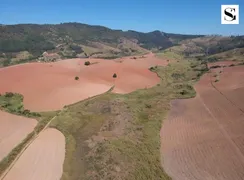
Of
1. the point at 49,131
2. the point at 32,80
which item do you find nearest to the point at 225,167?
the point at 49,131

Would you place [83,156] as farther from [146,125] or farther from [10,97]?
[10,97]

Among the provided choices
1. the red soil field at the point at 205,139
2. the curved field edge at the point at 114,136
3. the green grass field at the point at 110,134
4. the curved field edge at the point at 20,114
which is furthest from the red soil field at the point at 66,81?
the red soil field at the point at 205,139

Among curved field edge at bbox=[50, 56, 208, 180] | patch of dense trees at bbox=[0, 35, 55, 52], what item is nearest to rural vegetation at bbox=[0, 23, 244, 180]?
curved field edge at bbox=[50, 56, 208, 180]

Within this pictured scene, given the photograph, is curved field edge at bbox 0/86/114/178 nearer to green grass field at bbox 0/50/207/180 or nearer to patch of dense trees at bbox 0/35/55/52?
green grass field at bbox 0/50/207/180

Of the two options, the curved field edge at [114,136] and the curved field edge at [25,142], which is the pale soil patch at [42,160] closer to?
the curved field edge at [25,142]

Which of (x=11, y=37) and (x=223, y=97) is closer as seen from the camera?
(x=223, y=97)

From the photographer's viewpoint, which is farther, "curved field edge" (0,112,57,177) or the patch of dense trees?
the patch of dense trees
